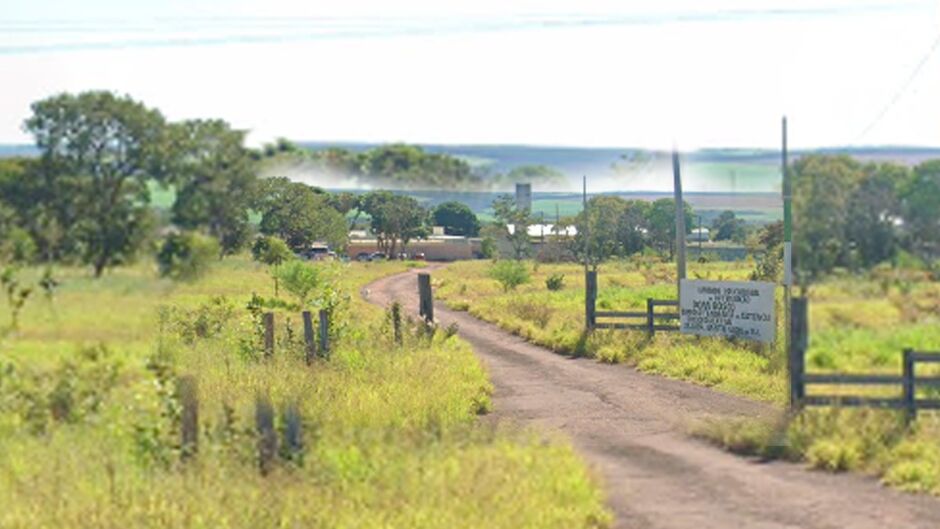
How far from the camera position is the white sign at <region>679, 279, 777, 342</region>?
2562 centimetres

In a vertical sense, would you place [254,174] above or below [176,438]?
above

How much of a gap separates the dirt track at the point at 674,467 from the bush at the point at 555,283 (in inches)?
1204

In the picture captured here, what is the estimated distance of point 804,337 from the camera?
16.5m

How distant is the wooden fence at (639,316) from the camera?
3002cm

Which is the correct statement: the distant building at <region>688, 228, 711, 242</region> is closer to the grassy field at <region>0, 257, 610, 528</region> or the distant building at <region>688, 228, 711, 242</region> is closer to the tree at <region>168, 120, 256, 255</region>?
the grassy field at <region>0, 257, 610, 528</region>

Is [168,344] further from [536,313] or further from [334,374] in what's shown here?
[536,313]

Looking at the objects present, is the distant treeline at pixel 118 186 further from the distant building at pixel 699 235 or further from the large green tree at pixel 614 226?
the large green tree at pixel 614 226

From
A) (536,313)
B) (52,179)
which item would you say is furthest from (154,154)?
(536,313)

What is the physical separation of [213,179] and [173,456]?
3059 millimetres

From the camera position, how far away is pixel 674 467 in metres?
15.2

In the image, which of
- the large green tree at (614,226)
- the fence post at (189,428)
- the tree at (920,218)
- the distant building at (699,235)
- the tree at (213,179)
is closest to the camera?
the fence post at (189,428)

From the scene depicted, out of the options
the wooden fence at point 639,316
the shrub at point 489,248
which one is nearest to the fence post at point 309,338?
the wooden fence at point 639,316

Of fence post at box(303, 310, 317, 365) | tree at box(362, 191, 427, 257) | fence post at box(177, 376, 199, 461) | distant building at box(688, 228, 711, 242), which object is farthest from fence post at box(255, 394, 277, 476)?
distant building at box(688, 228, 711, 242)

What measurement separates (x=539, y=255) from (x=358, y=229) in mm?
45814
